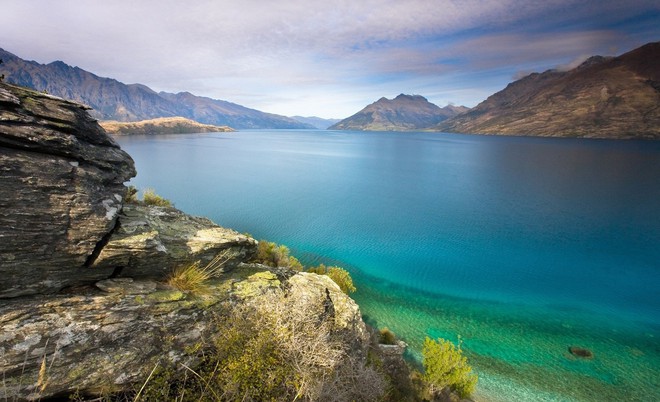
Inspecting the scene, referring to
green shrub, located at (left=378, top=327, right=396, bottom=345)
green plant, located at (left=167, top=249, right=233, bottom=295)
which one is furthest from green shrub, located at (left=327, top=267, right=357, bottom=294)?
green plant, located at (left=167, top=249, right=233, bottom=295)

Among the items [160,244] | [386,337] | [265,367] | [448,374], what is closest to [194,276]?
[160,244]

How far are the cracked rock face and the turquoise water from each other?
26.5 m

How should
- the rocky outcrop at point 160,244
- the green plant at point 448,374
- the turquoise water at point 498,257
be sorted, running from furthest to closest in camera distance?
the turquoise water at point 498,257 → the green plant at point 448,374 → the rocky outcrop at point 160,244

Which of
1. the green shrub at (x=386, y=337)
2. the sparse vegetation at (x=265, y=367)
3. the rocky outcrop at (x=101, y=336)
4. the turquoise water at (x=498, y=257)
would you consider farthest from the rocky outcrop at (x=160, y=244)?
the turquoise water at (x=498, y=257)

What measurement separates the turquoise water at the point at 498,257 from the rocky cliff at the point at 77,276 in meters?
23.7

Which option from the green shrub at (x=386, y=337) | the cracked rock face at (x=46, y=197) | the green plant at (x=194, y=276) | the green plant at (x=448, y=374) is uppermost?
the cracked rock face at (x=46, y=197)

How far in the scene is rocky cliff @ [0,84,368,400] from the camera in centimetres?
745

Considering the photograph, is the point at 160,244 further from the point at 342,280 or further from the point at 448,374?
the point at 342,280

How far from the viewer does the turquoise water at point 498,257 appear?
25844mm

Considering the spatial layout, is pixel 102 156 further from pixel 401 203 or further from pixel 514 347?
pixel 401 203

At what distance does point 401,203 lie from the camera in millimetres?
72500

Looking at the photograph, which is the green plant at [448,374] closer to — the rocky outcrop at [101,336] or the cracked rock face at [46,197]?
the rocky outcrop at [101,336]

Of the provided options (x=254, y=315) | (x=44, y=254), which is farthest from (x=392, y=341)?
(x=44, y=254)

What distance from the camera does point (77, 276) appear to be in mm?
8875
